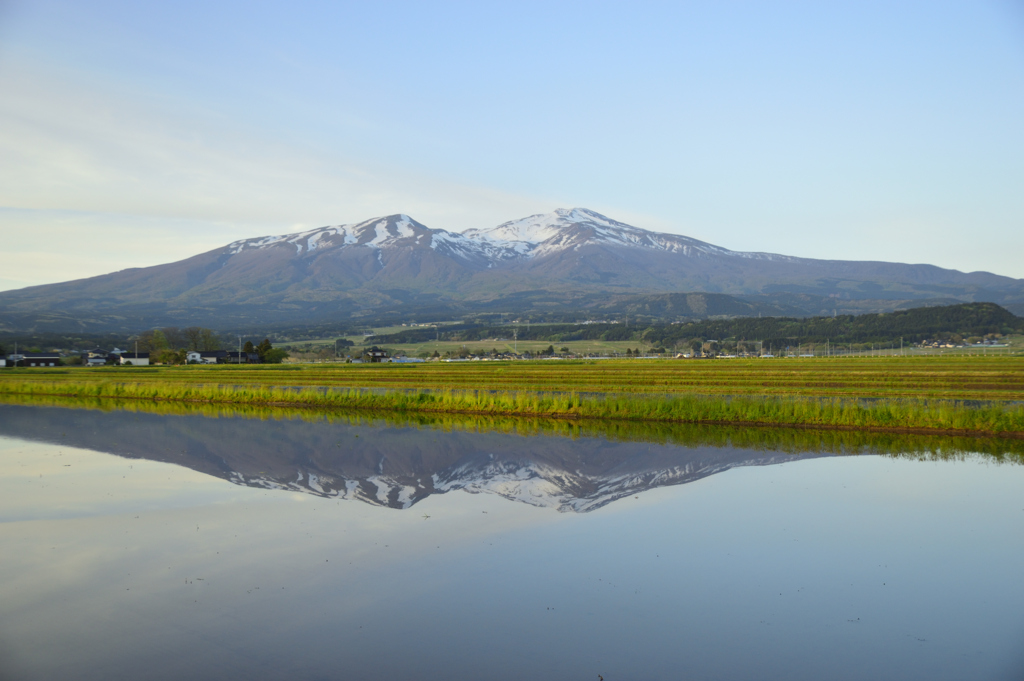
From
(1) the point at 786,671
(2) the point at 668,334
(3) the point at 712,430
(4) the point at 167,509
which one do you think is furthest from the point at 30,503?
(2) the point at 668,334

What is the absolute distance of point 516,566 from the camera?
9.66 meters

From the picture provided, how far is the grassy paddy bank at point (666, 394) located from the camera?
926 inches

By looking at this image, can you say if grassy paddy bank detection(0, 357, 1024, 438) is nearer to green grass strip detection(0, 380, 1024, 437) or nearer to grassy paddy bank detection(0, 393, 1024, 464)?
green grass strip detection(0, 380, 1024, 437)

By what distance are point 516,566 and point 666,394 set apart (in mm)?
22930

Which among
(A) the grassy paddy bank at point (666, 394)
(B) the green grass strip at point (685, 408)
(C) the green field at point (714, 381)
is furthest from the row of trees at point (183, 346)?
(B) the green grass strip at point (685, 408)

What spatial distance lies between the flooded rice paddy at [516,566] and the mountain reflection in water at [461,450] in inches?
5.5

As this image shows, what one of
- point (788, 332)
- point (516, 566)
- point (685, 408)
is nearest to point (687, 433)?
point (685, 408)

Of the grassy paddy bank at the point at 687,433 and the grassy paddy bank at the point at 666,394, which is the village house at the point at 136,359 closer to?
the grassy paddy bank at the point at 666,394

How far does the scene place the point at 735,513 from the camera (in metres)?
12.7

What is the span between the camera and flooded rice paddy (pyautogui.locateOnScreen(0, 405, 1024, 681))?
7059 millimetres

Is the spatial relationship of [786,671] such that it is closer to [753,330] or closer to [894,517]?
[894,517]

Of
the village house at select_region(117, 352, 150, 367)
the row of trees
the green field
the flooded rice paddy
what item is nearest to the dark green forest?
the row of trees

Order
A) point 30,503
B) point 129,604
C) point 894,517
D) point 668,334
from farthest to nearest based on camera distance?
point 668,334, point 30,503, point 894,517, point 129,604

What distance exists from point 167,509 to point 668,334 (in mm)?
128454
